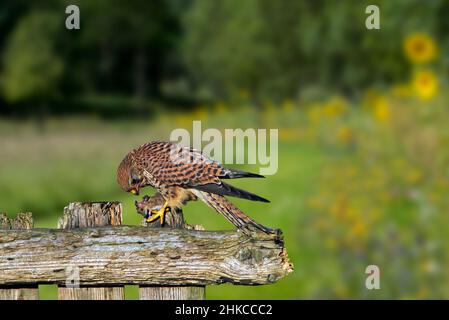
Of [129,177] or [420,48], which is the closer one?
[129,177]

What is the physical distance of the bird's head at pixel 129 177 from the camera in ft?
9.50

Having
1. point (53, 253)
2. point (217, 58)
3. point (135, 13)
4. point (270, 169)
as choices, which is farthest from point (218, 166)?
point (135, 13)

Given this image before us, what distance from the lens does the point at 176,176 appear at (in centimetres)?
291

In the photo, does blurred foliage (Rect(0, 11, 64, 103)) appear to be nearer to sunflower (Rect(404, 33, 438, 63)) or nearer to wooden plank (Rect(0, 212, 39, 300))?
sunflower (Rect(404, 33, 438, 63))

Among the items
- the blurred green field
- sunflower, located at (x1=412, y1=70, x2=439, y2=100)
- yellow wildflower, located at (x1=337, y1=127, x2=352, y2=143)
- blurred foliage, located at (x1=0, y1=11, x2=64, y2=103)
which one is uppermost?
blurred foliage, located at (x1=0, y1=11, x2=64, y2=103)

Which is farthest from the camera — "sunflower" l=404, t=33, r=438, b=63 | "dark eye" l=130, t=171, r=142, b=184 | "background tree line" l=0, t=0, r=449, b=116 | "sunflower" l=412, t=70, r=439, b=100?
"background tree line" l=0, t=0, r=449, b=116

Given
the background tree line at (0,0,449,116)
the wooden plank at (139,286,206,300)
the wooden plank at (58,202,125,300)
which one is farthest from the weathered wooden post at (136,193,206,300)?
the background tree line at (0,0,449,116)

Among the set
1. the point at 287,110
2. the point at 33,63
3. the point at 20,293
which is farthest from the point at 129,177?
the point at 33,63

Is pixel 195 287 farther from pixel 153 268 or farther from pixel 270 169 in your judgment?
pixel 270 169

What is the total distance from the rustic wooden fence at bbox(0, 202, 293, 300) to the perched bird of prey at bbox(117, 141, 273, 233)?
0.28 ft

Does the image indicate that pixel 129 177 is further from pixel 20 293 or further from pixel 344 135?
pixel 344 135

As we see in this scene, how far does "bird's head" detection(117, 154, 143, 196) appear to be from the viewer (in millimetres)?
2896

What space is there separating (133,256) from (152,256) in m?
0.07

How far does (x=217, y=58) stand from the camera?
1062 inches
